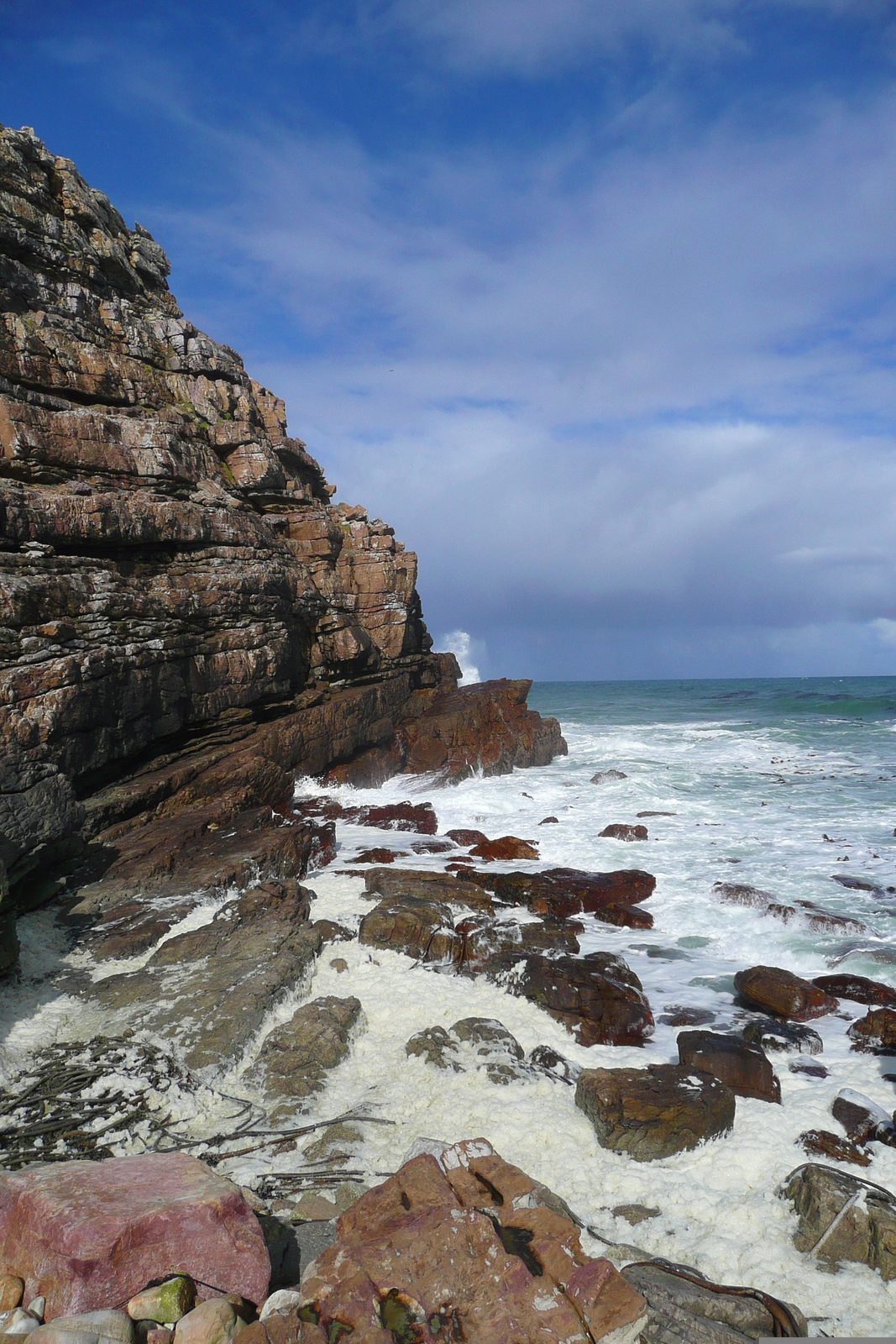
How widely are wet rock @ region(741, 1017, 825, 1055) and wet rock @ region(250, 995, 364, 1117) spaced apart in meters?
5.78

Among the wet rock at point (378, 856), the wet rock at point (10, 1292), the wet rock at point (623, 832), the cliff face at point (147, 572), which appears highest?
the cliff face at point (147, 572)

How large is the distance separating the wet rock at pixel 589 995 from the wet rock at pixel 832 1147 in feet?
8.22

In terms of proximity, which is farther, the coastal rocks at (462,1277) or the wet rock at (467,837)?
the wet rock at (467,837)

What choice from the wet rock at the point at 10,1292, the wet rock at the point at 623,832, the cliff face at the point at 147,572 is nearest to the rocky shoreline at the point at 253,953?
the wet rock at the point at 10,1292

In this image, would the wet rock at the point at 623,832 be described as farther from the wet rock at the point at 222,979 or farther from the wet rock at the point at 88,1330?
the wet rock at the point at 88,1330

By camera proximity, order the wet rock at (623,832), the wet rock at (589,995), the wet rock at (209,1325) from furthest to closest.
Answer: the wet rock at (623,832), the wet rock at (589,995), the wet rock at (209,1325)

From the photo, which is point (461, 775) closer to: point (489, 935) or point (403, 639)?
point (403, 639)

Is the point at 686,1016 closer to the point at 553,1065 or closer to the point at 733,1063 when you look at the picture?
the point at 733,1063

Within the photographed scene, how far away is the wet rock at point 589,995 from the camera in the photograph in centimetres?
922

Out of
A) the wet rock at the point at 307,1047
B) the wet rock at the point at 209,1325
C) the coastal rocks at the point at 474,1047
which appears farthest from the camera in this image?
the coastal rocks at the point at 474,1047

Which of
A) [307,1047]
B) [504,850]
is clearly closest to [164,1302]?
[307,1047]

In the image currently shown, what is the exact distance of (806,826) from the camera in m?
19.4

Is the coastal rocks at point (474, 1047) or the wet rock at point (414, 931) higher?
the wet rock at point (414, 931)

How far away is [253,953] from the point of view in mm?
10344
